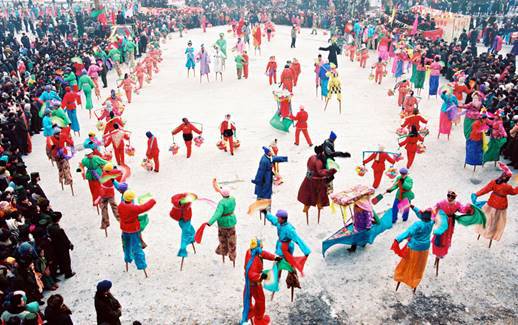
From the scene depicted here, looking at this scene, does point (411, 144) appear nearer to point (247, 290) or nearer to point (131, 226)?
point (247, 290)

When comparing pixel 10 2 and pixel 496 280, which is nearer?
pixel 496 280

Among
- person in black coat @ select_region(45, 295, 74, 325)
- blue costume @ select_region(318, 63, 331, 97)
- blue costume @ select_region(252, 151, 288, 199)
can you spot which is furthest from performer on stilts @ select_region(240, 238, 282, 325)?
blue costume @ select_region(318, 63, 331, 97)

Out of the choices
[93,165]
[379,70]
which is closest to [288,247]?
[93,165]

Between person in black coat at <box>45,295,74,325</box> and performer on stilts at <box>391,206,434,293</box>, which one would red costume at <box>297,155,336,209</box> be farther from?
person in black coat at <box>45,295,74,325</box>

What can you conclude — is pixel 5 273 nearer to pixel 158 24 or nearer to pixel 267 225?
pixel 267 225

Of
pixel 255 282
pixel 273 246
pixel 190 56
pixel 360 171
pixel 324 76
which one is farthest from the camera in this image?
pixel 190 56

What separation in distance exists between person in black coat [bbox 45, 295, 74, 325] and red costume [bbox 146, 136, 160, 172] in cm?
589

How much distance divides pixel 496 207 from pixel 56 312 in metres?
7.03

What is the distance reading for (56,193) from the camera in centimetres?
1035

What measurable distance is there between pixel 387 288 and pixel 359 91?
12032mm

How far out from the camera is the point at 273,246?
8.16 m

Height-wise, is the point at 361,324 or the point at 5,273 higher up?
the point at 5,273

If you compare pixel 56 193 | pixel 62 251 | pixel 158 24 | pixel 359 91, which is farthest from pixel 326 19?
pixel 62 251

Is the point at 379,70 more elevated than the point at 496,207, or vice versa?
the point at 379,70
